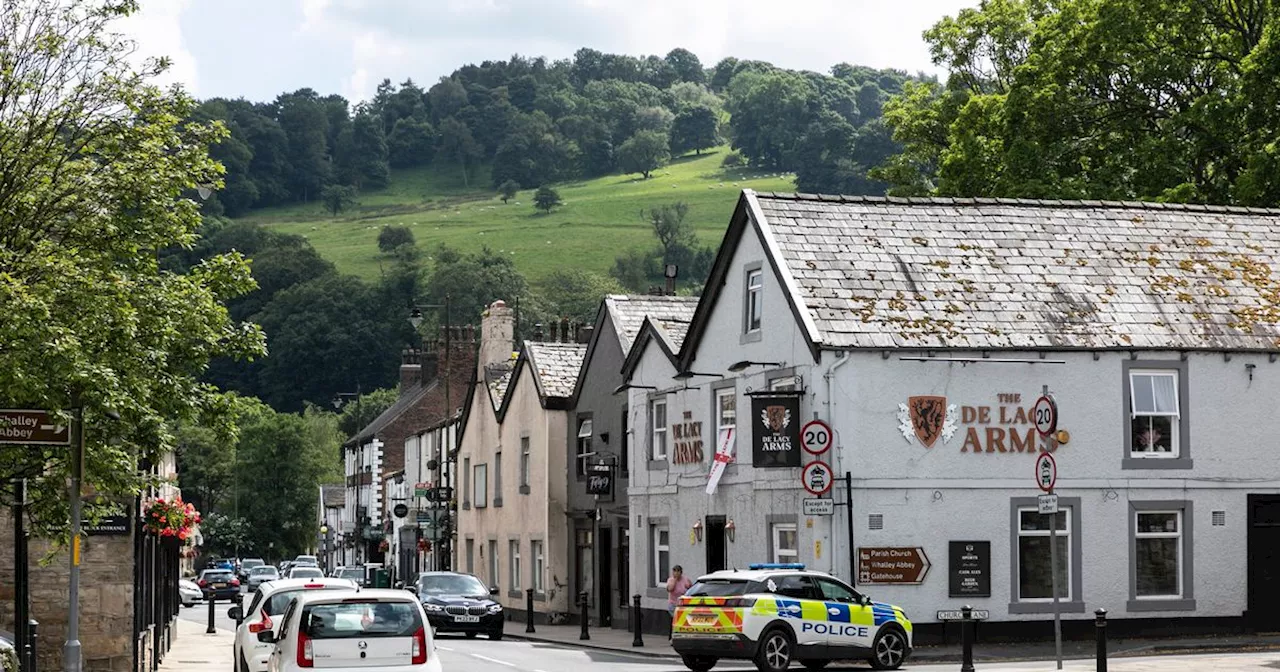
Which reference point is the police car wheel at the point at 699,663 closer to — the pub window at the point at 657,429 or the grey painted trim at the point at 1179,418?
the grey painted trim at the point at 1179,418

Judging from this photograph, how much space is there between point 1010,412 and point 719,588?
8.03 meters

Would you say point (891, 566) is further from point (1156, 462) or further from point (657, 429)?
point (657, 429)

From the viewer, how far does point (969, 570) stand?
1256 inches

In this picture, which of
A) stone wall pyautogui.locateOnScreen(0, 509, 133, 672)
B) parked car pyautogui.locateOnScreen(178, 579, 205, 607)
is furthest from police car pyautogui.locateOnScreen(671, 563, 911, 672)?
parked car pyautogui.locateOnScreen(178, 579, 205, 607)

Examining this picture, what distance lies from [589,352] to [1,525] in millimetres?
24274

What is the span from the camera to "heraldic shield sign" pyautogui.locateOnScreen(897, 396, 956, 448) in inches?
1262

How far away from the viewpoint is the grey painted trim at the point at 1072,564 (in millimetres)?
32188

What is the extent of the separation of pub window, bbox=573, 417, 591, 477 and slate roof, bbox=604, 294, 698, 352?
397 centimetres

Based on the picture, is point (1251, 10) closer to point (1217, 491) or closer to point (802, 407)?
point (1217, 491)

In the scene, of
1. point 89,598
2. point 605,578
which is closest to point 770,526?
point 89,598

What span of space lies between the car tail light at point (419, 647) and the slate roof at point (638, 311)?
80.4 feet

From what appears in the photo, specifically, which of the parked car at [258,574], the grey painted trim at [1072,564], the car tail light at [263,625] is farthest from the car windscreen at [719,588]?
the parked car at [258,574]

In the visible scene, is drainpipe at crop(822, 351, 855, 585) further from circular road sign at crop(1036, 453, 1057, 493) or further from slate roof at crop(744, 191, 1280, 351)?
Answer: circular road sign at crop(1036, 453, 1057, 493)

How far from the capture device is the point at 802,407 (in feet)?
108
